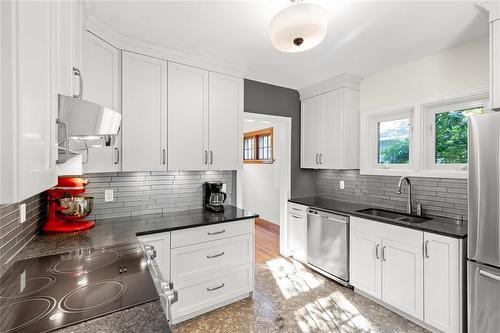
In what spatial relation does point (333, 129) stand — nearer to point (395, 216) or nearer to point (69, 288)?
point (395, 216)

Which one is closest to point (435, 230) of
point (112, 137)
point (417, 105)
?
point (417, 105)

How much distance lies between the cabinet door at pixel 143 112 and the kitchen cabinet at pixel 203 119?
9cm

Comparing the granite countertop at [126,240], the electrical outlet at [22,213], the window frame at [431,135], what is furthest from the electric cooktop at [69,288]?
the window frame at [431,135]

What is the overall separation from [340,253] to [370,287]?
43 centimetres

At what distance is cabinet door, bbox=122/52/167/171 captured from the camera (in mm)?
2141

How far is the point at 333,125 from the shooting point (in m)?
3.19

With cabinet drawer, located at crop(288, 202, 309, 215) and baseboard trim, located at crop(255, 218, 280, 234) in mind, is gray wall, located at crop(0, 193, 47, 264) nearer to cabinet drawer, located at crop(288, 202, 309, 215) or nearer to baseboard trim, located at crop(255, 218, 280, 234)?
cabinet drawer, located at crop(288, 202, 309, 215)

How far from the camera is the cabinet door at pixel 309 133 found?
3.44m

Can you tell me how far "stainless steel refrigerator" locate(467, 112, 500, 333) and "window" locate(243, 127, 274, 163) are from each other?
361 cm

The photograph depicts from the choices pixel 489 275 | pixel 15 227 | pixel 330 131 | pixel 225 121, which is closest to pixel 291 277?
pixel 489 275

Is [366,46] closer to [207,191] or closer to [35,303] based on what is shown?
[207,191]

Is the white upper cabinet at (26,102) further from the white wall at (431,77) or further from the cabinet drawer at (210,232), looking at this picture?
the white wall at (431,77)

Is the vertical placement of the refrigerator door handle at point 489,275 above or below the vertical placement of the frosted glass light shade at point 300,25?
below

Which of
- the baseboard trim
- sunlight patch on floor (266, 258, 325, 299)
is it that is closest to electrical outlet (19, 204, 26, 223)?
sunlight patch on floor (266, 258, 325, 299)
